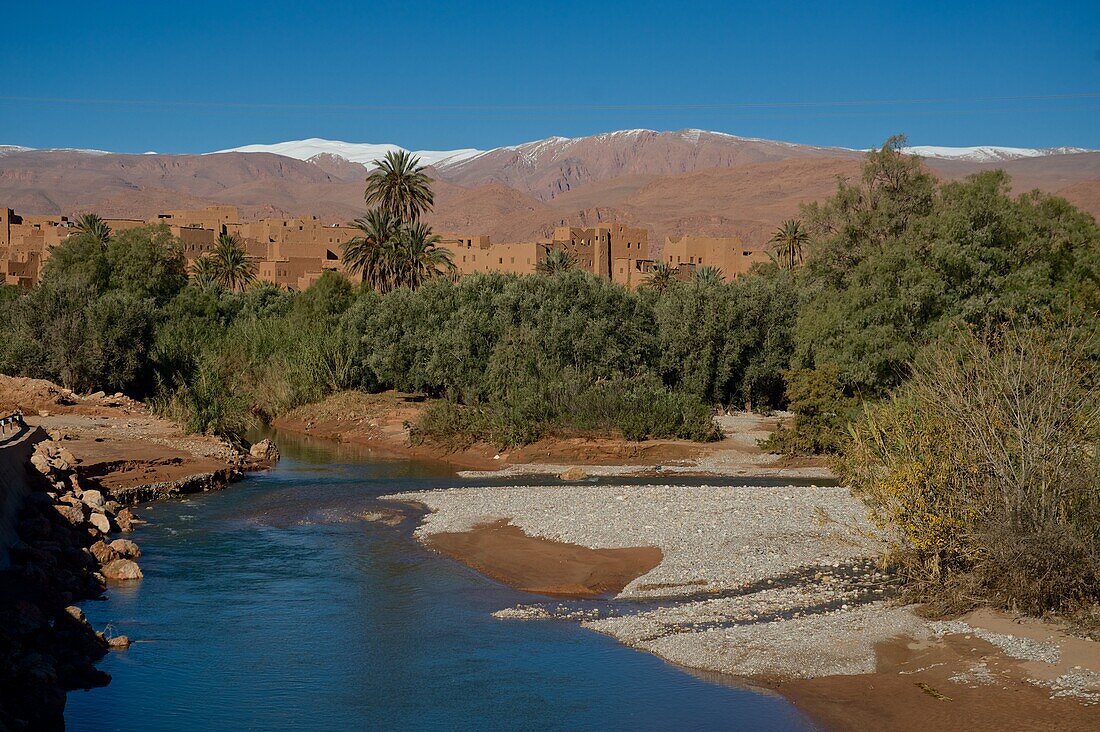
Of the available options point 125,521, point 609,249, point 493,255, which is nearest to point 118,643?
point 125,521

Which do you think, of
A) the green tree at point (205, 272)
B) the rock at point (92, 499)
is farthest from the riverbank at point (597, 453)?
the green tree at point (205, 272)

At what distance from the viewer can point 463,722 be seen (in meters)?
12.0

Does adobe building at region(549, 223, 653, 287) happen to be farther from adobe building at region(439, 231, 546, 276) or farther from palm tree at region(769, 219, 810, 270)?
palm tree at region(769, 219, 810, 270)

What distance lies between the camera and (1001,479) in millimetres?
13219

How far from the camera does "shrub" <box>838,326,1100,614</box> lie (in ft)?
42.2

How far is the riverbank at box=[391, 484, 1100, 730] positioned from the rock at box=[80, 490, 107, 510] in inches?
259

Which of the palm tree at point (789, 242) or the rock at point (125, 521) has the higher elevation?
the palm tree at point (789, 242)

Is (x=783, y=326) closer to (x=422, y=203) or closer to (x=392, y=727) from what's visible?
(x=422, y=203)

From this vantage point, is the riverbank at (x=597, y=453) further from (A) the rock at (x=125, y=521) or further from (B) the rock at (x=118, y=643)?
(B) the rock at (x=118, y=643)

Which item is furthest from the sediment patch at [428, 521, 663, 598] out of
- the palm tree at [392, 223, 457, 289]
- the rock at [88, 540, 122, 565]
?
the palm tree at [392, 223, 457, 289]

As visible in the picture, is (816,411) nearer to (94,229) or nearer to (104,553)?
(104,553)

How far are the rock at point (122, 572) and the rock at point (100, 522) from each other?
8.12 ft

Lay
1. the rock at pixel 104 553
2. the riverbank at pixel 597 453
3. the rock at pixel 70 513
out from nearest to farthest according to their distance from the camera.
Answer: the rock at pixel 104 553 < the rock at pixel 70 513 < the riverbank at pixel 597 453

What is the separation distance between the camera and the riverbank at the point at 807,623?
11.7 meters
